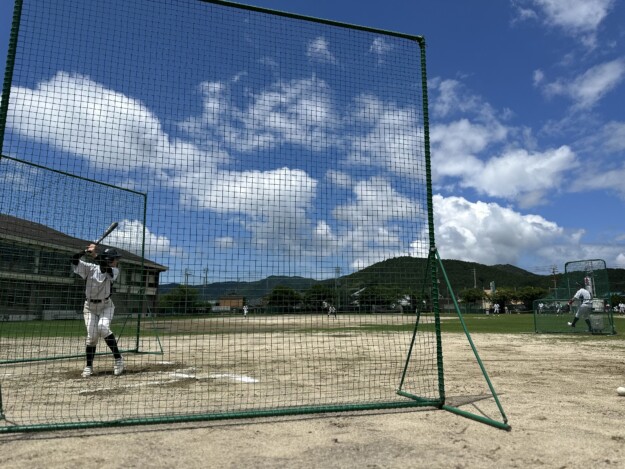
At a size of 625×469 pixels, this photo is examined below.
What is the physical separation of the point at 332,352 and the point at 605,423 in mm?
6552

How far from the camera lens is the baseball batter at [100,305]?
7078 mm

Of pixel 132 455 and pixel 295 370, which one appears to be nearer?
pixel 132 455

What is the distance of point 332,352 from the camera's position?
10336mm

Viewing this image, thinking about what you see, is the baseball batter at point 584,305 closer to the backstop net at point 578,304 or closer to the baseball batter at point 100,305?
the backstop net at point 578,304

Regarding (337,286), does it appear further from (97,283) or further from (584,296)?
(584,296)

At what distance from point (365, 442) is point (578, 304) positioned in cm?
1551

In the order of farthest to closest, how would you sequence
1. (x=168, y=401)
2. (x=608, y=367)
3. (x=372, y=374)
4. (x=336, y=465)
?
1. (x=608, y=367)
2. (x=372, y=374)
3. (x=168, y=401)
4. (x=336, y=465)

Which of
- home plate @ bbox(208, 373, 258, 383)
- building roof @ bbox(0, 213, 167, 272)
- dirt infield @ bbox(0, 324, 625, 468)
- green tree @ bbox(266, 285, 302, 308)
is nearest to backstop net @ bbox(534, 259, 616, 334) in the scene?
dirt infield @ bbox(0, 324, 625, 468)

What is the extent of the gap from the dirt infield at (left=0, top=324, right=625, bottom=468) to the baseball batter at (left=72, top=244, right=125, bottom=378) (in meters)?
3.30

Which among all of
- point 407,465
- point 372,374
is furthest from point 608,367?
point 407,465

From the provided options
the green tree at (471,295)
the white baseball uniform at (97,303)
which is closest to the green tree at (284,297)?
the white baseball uniform at (97,303)

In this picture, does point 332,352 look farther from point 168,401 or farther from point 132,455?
point 132,455

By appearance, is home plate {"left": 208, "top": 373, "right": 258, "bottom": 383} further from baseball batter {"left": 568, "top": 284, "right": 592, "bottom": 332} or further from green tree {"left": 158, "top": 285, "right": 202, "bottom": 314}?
baseball batter {"left": 568, "top": 284, "right": 592, "bottom": 332}

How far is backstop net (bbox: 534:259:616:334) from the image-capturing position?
15719mm
